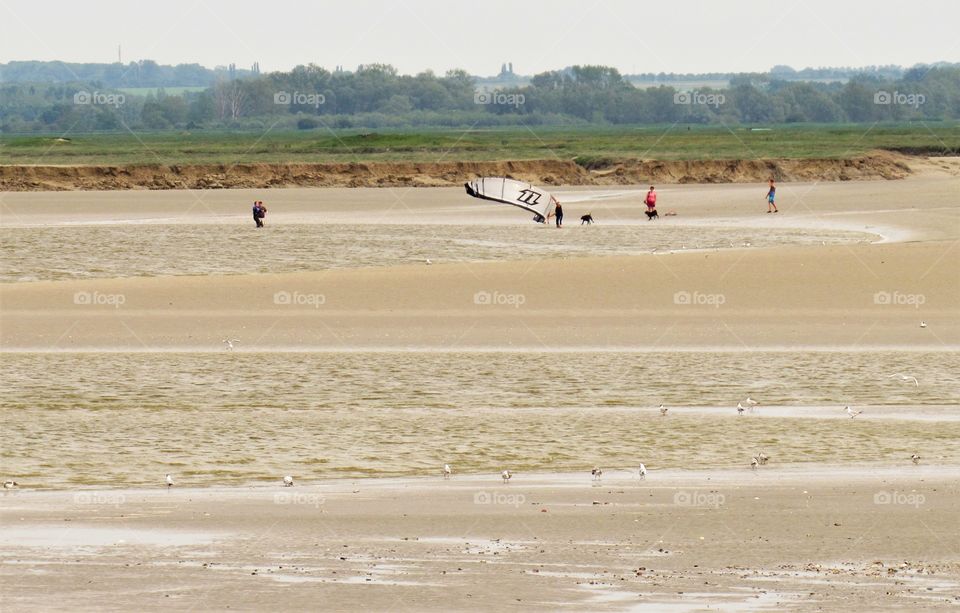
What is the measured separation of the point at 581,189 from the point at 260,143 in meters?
47.8

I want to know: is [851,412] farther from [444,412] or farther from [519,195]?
[519,195]

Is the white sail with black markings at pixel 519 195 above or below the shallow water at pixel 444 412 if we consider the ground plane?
above

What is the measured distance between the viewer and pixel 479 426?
16859 millimetres

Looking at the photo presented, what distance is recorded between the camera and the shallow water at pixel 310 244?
3456cm

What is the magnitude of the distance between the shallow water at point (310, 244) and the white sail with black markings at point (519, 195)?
867 mm

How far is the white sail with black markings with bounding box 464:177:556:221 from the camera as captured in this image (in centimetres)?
4650

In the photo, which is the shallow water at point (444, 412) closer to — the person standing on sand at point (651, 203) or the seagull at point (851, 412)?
the seagull at point (851, 412)

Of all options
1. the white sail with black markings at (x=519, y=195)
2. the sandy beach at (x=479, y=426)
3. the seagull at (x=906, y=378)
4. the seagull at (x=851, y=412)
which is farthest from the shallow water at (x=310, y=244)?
the seagull at (x=851, y=412)

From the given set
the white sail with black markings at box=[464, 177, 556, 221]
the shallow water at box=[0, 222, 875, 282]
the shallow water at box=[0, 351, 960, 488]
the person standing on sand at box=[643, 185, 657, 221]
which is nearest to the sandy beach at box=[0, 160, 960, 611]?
the shallow water at box=[0, 351, 960, 488]

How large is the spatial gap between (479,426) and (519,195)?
32.2m

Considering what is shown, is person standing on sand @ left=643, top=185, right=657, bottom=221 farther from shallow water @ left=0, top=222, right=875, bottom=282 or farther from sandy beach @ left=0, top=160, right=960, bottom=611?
sandy beach @ left=0, top=160, right=960, bottom=611

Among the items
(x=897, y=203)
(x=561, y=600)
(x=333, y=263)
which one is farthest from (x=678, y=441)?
(x=897, y=203)

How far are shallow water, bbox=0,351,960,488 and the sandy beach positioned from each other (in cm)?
6

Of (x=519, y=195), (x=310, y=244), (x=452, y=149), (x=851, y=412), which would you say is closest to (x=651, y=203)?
(x=519, y=195)
